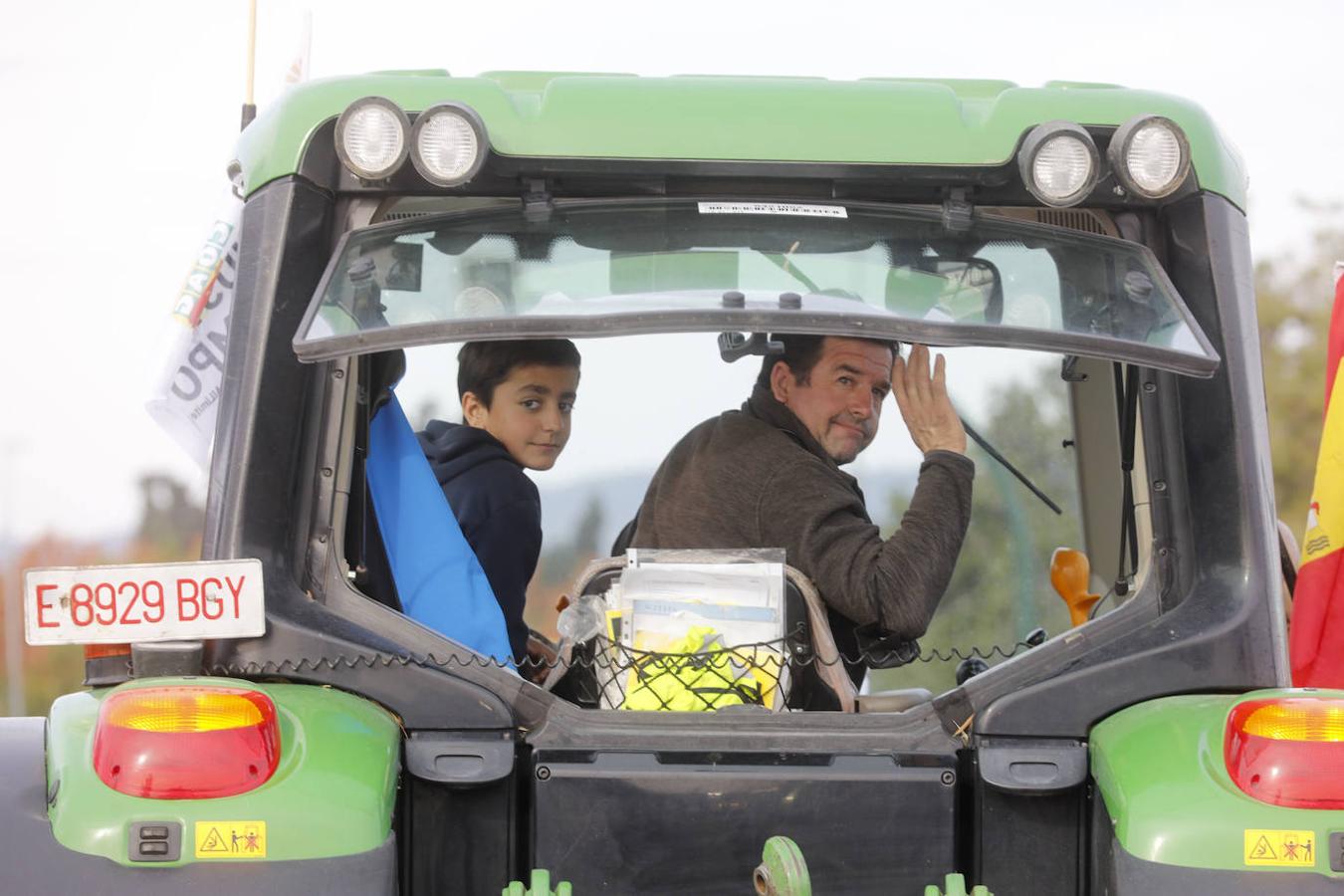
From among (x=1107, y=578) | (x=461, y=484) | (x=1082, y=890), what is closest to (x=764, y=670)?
(x=1082, y=890)

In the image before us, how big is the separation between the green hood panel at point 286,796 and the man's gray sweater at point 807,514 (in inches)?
38.1

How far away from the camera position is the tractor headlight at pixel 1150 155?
2.71 metres

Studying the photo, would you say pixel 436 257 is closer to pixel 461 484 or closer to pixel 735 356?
pixel 461 484

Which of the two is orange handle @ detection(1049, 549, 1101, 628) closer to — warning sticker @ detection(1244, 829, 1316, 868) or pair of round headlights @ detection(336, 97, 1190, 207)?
pair of round headlights @ detection(336, 97, 1190, 207)

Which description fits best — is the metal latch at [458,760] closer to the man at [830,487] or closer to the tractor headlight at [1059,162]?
the man at [830,487]

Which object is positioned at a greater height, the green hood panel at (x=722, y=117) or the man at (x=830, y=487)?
the green hood panel at (x=722, y=117)

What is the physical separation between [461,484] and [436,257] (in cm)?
85

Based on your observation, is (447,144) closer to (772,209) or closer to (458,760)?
(772,209)

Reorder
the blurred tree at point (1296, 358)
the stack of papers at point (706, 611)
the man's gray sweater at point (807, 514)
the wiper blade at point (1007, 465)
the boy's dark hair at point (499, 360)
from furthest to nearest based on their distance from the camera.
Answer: the blurred tree at point (1296, 358), the wiper blade at point (1007, 465), the boy's dark hair at point (499, 360), the man's gray sweater at point (807, 514), the stack of papers at point (706, 611)

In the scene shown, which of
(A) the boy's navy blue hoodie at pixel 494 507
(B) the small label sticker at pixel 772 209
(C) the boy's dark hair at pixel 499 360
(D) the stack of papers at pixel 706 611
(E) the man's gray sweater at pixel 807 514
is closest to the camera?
(B) the small label sticker at pixel 772 209

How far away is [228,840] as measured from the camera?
234 centimetres

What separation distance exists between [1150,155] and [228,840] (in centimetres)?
172

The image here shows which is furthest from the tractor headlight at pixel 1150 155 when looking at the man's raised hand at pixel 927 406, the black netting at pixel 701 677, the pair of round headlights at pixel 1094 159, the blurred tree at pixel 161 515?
the blurred tree at pixel 161 515

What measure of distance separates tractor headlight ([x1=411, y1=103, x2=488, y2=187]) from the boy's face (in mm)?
1068
